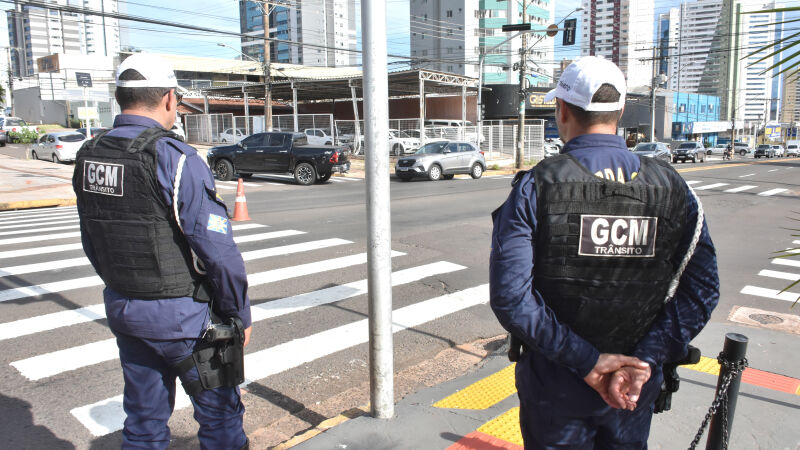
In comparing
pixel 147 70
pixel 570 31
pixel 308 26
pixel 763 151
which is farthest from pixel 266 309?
pixel 308 26

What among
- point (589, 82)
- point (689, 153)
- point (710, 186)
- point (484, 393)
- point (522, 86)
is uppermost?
point (522, 86)

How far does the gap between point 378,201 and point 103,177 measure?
1372 mm

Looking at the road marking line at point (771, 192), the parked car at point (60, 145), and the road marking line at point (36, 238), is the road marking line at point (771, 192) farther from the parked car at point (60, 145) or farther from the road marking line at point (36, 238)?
the parked car at point (60, 145)

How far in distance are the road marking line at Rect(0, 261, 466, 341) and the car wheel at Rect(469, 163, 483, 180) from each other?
1636 centimetres

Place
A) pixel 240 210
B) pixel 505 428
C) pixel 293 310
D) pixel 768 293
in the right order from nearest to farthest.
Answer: pixel 505 428 → pixel 293 310 → pixel 768 293 → pixel 240 210

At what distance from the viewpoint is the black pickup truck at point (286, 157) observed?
1975cm

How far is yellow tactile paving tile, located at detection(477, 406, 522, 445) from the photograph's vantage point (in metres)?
3.19

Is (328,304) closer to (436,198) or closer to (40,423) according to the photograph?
(40,423)

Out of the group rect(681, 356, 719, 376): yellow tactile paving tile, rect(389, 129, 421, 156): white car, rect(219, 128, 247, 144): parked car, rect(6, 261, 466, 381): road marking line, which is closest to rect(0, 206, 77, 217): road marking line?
rect(6, 261, 466, 381): road marking line

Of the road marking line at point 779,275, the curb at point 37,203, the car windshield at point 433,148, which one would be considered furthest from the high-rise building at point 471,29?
the road marking line at point 779,275

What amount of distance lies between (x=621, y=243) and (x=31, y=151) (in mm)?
33622

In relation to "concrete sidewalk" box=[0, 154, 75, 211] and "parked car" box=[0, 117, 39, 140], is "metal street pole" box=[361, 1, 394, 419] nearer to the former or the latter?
"concrete sidewalk" box=[0, 154, 75, 211]

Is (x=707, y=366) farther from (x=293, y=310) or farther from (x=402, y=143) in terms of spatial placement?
(x=402, y=143)

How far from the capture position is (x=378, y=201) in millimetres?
3117
